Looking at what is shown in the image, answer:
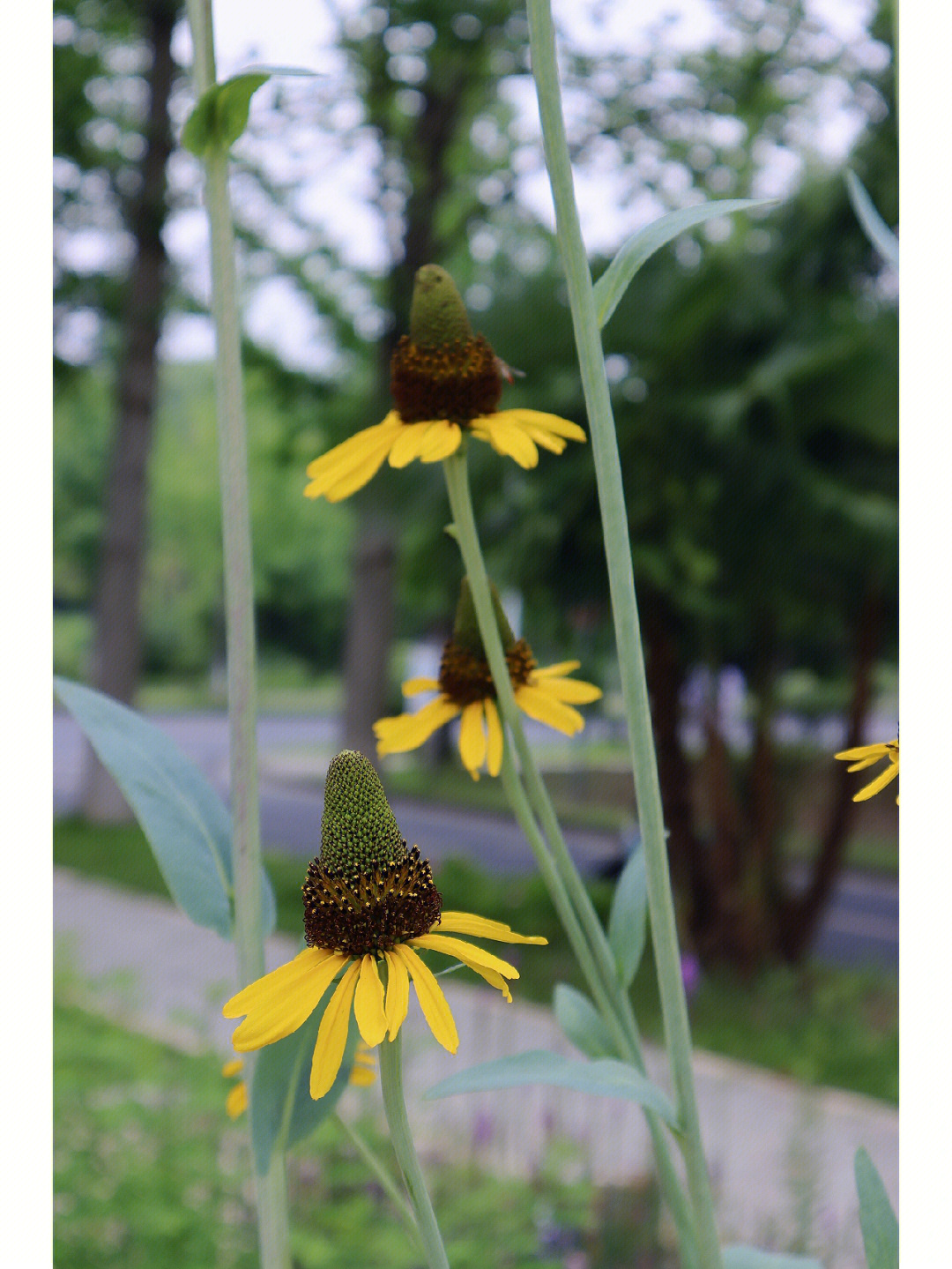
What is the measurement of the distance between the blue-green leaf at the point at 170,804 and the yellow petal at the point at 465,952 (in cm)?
8

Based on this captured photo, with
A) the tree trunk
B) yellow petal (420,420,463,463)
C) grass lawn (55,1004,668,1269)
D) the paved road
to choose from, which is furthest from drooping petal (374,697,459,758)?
the tree trunk

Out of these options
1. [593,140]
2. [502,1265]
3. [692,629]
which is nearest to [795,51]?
[593,140]

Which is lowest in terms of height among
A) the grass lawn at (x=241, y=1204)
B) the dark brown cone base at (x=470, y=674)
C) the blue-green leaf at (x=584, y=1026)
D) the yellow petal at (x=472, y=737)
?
the grass lawn at (x=241, y=1204)

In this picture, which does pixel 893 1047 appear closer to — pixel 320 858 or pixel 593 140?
pixel 593 140

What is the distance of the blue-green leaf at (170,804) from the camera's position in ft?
0.90

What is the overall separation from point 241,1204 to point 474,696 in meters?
0.81

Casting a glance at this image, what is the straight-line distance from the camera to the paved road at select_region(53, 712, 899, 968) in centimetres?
226

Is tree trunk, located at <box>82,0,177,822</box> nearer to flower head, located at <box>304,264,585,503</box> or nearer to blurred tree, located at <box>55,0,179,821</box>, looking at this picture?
blurred tree, located at <box>55,0,179,821</box>

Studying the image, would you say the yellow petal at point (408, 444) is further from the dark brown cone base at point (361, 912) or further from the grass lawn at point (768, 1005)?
the grass lawn at point (768, 1005)

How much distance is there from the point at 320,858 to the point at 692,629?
1.84 meters

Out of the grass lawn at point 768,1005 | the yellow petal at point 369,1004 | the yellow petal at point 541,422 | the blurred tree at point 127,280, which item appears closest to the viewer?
the yellow petal at point 369,1004

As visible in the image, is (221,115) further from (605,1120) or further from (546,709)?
(605,1120)

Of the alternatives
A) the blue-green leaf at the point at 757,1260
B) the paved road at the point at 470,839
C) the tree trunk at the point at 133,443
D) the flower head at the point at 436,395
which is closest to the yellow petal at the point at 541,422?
the flower head at the point at 436,395
